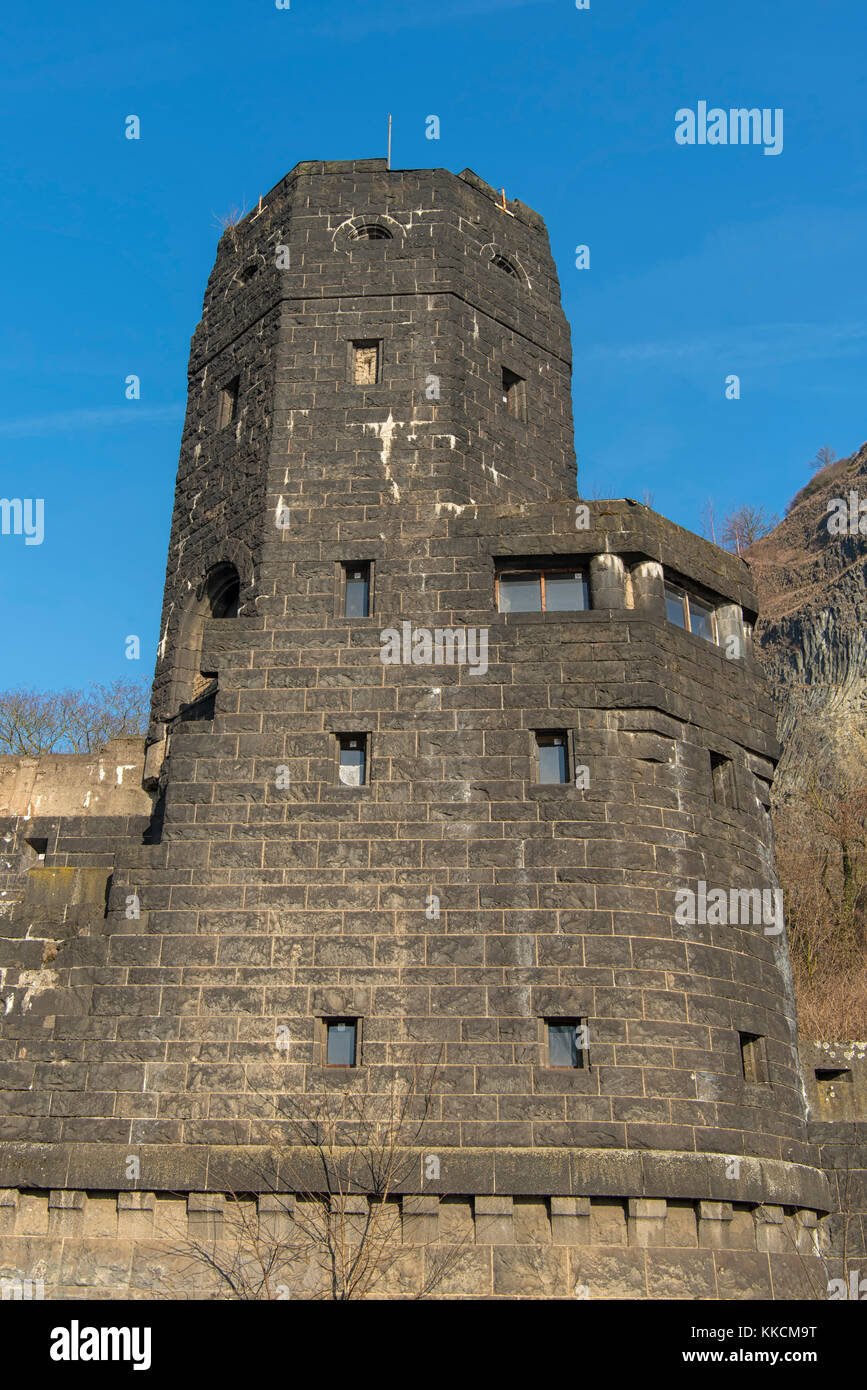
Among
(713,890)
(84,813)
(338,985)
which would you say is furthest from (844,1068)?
(84,813)

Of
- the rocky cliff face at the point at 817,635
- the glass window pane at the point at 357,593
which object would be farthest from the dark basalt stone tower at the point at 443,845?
the rocky cliff face at the point at 817,635

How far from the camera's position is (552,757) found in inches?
658

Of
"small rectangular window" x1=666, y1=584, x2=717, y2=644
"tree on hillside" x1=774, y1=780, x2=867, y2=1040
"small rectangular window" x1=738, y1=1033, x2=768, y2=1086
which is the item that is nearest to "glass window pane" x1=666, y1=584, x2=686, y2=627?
"small rectangular window" x1=666, y1=584, x2=717, y2=644

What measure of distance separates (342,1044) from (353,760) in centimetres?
350

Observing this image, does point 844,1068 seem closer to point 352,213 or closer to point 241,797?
point 241,797

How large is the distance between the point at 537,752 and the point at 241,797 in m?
3.66

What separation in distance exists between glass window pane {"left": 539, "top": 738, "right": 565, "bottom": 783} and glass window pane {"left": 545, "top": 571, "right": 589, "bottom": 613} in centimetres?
195

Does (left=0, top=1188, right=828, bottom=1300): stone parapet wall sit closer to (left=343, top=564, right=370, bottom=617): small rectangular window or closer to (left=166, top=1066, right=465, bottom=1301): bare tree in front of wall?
(left=166, top=1066, right=465, bottom=1301): bare tree in front of wall

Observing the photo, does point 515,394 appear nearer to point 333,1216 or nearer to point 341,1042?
point 341,1042

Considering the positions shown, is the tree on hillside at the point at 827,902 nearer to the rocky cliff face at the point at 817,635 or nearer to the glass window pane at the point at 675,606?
the rocky cliff face at the point at 817,635

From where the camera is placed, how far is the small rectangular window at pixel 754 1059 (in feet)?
53.2

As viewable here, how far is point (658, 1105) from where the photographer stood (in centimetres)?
1475

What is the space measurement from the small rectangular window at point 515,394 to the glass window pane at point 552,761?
583 cm
